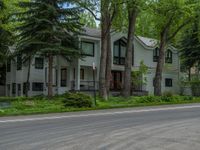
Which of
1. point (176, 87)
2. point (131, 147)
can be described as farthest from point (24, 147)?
point (176, 87)

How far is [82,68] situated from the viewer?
49562 millimetres

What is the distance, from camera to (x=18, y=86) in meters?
50.4

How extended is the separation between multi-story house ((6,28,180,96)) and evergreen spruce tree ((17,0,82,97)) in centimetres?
564

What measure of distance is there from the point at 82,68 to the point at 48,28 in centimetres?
1387

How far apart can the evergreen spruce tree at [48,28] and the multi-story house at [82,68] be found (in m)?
5.64

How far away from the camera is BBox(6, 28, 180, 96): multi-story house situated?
155 ft

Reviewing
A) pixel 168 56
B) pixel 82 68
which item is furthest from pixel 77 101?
pixel 168 56

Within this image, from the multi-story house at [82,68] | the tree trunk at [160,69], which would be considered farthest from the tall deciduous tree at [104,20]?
the tree trunk at [160,69]

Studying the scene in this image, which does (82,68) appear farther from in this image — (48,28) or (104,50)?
(48,28)

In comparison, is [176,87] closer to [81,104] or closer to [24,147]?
[81,104]

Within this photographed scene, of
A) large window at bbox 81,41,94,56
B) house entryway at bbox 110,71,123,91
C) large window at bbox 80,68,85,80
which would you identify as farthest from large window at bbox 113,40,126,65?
large window at bbox 80,68,85,80

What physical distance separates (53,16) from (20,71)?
47.2 feet

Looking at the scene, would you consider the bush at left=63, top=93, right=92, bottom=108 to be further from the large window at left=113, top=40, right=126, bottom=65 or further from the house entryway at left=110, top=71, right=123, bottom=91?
the house entryway at left=110, top=71, right=123, bottom=91

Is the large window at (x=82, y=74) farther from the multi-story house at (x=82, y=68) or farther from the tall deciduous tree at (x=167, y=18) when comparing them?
the tall deciduous tree at (x=167, y=18)
